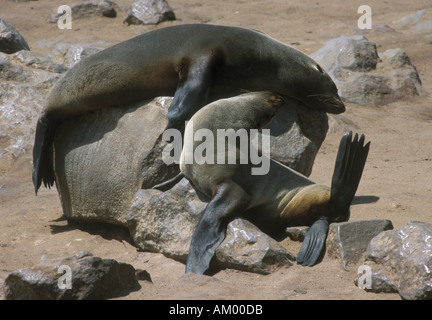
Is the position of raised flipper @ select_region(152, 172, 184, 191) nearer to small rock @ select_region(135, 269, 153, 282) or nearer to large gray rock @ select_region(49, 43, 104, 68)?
small rock @ select_region(135, 269, 153, 282)

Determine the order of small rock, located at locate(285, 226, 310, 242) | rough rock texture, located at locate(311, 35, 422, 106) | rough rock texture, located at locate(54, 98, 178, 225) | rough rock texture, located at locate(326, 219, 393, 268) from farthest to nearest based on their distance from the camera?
rough rock texture, located at locate(311, 35, 422, 106)
rough rock texture, located at locate(54, 98, 178, 225)
small rock, located at locate(285, 226, 310, 242)
rough rock texture, located at locate(326, 219, 393, 268)

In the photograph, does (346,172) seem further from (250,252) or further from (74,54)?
(74,54)

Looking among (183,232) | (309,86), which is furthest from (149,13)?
(183,232)

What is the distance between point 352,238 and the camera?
13.6ft

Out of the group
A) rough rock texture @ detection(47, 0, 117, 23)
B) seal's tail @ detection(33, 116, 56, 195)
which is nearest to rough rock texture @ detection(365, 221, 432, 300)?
seal's tail @ detection(33, 116, 56, 195)

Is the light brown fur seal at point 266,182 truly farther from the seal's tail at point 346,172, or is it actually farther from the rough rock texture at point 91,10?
the rough rock texture at point 91,10

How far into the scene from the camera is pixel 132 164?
529 cm

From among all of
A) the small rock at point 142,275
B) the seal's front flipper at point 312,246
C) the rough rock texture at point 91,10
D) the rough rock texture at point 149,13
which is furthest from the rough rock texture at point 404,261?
the rough rock texture at point 91,10

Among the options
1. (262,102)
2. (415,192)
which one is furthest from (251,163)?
(415,192)

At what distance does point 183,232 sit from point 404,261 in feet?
5.55

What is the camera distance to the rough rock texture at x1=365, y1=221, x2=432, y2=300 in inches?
135

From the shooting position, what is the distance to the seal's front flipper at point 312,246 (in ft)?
→ 13.8

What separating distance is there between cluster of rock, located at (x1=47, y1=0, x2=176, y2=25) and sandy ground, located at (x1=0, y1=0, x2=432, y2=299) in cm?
21

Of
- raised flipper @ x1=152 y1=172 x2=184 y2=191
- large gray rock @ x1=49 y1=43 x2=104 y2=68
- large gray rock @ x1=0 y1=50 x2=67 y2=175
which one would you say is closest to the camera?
raised flipper @ x1=152 y1=172 x2=184 y2=191
